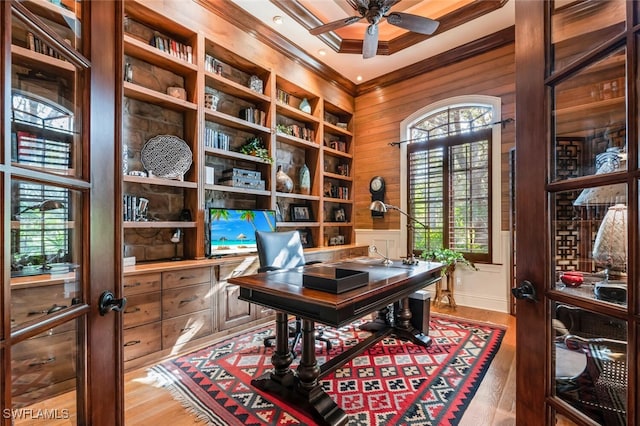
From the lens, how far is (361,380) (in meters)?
2.20

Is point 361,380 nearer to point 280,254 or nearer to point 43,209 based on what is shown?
point 280,254

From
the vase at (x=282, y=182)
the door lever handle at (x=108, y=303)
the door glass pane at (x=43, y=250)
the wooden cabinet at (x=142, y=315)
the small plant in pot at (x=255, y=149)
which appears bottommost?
the wooden cabinet at (x=142, y=315)

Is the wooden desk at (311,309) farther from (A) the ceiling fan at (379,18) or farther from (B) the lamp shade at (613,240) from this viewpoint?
(A) the ceiling fan at (379,18)

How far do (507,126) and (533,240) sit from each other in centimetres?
360

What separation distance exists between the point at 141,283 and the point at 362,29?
4218mm

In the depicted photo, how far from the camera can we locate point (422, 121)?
16.0ft

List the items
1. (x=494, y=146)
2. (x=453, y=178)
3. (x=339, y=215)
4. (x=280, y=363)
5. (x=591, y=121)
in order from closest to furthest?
(x=591, y=121) → (x=280, y=363) → (x=494, y=146) → (x=453, y=178) → (x=339, y=215)

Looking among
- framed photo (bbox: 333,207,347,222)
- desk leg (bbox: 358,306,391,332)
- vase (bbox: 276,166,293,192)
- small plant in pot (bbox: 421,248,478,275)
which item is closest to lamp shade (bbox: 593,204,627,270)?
desk leg (bbox: 358,306,391,332)

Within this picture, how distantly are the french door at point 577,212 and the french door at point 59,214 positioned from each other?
142 centimetres

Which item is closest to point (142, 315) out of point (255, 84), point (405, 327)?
point (405, 327)

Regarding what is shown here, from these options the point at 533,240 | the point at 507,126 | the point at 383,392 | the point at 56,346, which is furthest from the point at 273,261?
the point at 507,126

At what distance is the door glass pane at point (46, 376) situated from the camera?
2.28 feet

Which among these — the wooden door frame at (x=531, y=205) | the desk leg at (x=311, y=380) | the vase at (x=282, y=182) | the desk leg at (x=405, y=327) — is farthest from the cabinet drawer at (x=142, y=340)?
the wooden door frame at (x=531, y=205)

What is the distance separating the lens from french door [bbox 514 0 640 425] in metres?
0.76
